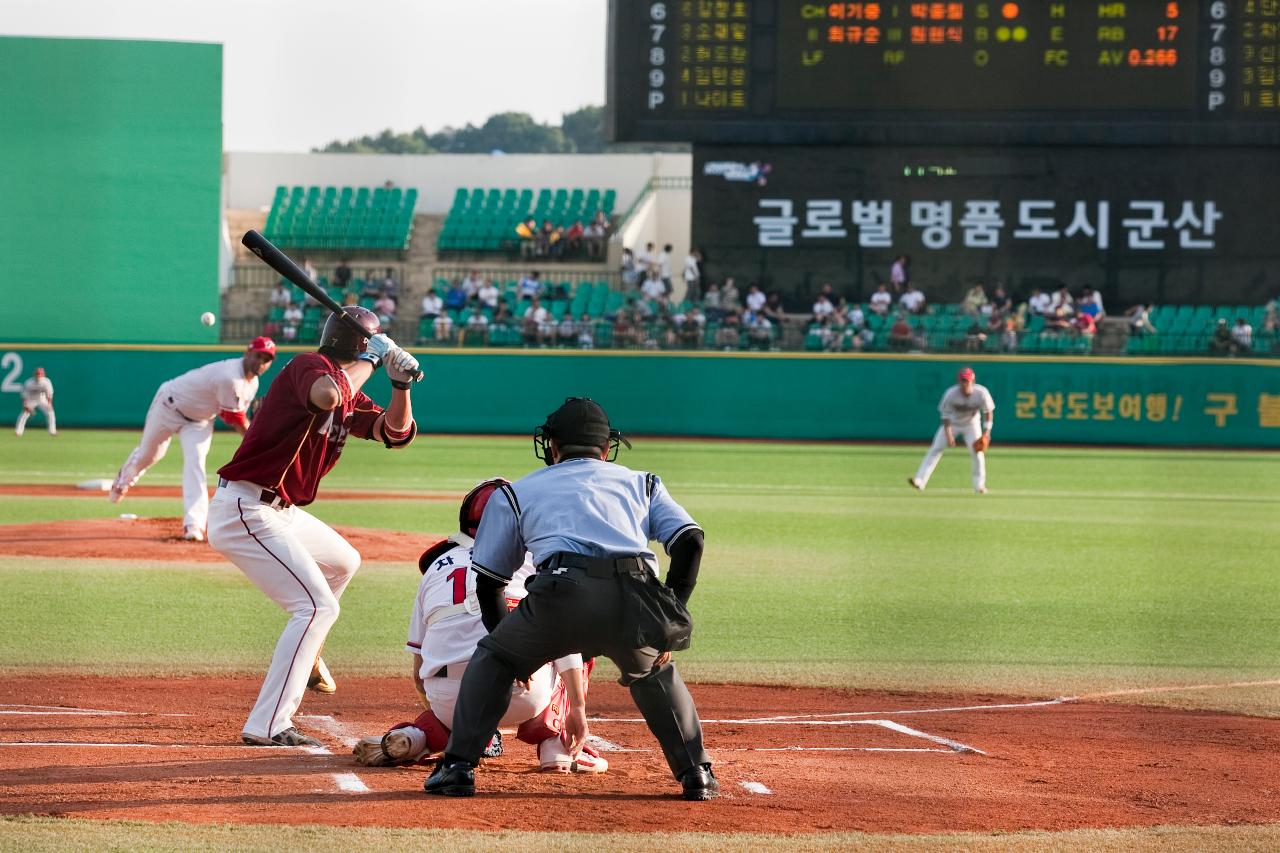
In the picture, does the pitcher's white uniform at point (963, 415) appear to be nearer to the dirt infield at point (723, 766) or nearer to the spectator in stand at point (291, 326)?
the dirt infield at point (723, 766)

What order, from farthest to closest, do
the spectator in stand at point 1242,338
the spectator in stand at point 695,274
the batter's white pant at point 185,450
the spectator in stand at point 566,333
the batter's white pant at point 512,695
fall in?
the spectator in stand at point 695,274 → the spectator in stand at point 566,333 → the spectator in stand at point 1242,338 → the batter's white pant at point 185,450 → the batter's white pant at point 512,695

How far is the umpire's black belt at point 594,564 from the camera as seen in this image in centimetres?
472

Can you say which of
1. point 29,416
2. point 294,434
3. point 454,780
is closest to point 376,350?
point 294,434

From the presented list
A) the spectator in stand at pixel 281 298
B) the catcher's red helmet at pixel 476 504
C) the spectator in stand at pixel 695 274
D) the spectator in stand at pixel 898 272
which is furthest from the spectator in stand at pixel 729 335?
the catcher's red helmet at pixel 476 504

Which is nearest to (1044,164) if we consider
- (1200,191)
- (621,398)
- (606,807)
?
(1200,191)

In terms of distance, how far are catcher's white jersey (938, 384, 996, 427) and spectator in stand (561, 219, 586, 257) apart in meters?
15.4

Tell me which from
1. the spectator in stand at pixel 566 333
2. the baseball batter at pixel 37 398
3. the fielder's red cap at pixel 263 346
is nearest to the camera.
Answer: the fielder's red cap at pixel 263 346

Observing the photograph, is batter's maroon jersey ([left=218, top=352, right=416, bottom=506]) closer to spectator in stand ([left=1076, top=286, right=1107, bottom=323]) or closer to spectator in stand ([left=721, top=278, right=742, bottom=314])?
spectator in stand ([left=721, top=278, right=742, bottom=314])

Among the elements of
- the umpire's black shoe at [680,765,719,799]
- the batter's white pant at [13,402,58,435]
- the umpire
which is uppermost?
the umpire

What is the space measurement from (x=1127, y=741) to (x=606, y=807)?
271 cm

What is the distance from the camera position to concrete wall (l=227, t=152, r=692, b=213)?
122 ft

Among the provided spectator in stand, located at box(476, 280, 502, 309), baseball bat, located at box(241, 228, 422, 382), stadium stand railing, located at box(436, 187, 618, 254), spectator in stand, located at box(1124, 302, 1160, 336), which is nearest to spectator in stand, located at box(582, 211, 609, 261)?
stadium stand railing, located at box(436, 187, 618, 254)

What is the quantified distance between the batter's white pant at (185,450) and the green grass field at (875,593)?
2.33ft

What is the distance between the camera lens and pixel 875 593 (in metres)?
10.8
